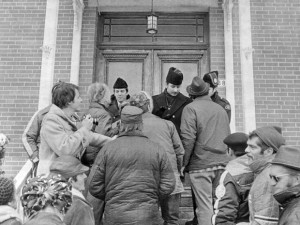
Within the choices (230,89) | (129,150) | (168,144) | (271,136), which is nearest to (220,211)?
(271,136)

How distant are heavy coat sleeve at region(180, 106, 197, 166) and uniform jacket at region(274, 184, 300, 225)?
2.21 metres

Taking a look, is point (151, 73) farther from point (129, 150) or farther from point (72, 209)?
point (72, 209)

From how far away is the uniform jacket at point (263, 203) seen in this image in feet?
9.49

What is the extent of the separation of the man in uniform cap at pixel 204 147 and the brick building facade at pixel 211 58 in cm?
272

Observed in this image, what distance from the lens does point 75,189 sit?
305 cm

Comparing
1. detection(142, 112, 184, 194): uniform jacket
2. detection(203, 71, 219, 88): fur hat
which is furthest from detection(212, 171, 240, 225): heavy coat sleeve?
detection(203, 71, 219, 88): fur hat

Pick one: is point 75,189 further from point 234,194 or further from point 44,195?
point 234,194

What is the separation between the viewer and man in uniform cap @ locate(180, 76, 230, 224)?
4.66 metres

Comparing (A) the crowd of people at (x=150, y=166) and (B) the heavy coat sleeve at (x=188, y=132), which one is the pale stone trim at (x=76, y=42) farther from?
(B) the heavy coat sleeve at (x=188, y=132)

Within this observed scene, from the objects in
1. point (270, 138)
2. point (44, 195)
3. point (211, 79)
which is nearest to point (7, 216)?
point (44, 195)

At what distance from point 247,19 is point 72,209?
6.08 m

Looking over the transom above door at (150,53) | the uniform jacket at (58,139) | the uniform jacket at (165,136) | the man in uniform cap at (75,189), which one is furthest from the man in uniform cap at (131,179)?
the transom above door at (150,53)

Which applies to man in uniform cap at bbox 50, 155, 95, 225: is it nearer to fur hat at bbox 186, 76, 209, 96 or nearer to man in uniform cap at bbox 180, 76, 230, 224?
man in uniform cap at bbox 180, 76, 230, 224

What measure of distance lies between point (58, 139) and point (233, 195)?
5.48ft
